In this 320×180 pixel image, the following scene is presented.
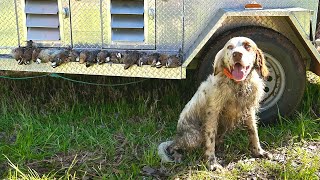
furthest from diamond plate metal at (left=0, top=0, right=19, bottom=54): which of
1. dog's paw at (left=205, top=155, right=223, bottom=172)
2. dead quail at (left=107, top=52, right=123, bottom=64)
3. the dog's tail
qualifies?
dog's paw at (left=205, top=155, right=223, bottom=172)

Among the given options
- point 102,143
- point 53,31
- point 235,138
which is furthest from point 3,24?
point 235,138

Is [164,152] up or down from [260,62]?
down

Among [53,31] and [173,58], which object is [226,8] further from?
[53,31]

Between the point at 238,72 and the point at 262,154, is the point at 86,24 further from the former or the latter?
the point at 262,154

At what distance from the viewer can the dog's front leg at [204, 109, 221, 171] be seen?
4.18 metres

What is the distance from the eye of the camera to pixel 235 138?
4781mm

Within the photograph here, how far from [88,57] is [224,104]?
5.37 feet

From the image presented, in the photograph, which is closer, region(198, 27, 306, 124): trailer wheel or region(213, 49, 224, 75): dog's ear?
region(213, 49, 224, 75): dog's ear

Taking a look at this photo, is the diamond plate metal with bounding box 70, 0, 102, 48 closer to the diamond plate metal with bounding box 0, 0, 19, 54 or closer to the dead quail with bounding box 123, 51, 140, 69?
the dead quail with bounding box 123, 51, 140, 69

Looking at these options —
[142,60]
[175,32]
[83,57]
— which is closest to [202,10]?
[175,32]

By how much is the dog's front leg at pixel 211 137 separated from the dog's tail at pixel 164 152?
0.36m

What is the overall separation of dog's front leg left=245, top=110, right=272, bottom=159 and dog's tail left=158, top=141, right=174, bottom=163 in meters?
0.76

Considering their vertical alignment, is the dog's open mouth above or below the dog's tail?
above

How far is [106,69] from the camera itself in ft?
16.4
